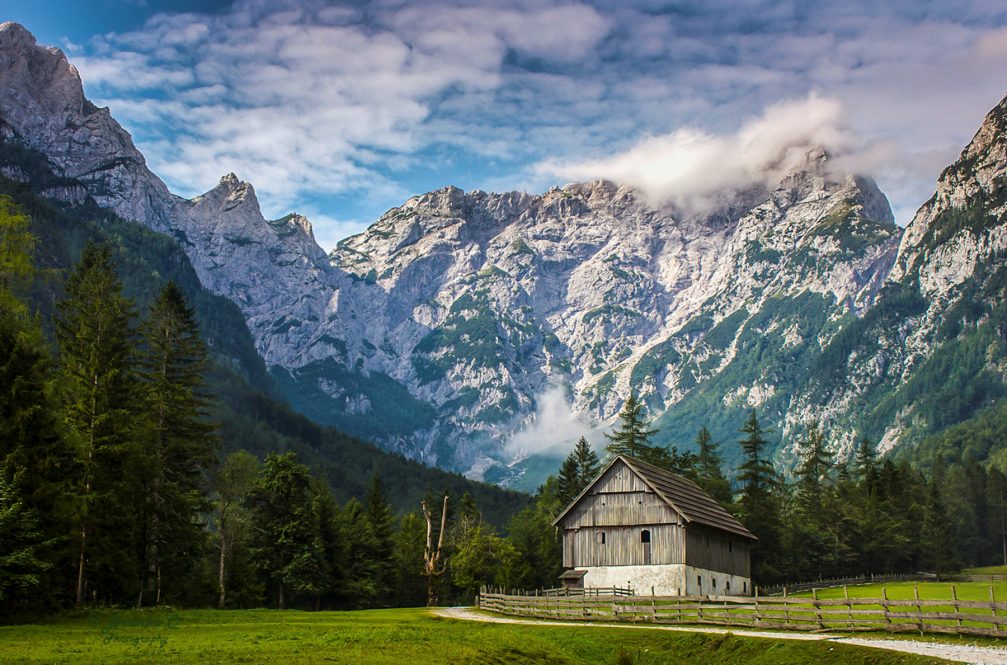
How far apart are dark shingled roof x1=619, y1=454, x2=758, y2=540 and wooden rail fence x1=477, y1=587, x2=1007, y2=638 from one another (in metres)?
11.7

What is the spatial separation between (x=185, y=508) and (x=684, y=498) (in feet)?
129

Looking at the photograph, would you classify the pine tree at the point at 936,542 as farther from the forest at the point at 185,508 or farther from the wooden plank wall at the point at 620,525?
the wooden plank wall at the point at 620,525

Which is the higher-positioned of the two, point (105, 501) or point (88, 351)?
point (88, 351)

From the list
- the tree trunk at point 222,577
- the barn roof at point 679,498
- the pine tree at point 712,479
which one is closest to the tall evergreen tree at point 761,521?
the pine tree at point 712,479

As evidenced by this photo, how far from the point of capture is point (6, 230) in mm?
49562

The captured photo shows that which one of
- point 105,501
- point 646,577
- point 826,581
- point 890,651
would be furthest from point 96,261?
point 826,581

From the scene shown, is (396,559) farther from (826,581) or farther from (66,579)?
(66,579)

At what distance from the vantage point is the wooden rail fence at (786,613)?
111 feet

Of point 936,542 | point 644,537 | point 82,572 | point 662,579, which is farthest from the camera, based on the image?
point 936,542

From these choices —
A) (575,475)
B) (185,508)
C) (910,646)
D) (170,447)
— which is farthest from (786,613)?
(575,475)

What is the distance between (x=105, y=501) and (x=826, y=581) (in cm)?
8173

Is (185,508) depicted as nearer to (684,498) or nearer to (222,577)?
(222,577)

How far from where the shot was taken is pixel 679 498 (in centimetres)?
7350

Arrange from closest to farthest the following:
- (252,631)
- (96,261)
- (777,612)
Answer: (252,631) → (777,612) → (96,261)
